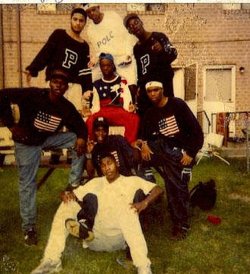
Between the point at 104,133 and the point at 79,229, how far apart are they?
836 mm

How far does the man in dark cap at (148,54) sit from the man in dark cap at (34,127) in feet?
2.33

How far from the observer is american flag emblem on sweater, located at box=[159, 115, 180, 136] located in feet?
11.4

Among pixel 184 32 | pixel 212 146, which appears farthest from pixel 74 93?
pixel 212 146

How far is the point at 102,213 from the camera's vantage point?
3107mm

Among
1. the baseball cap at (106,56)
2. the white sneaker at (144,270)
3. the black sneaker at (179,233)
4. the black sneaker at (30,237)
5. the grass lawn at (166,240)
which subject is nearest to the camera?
the white sneaker at (144,270)

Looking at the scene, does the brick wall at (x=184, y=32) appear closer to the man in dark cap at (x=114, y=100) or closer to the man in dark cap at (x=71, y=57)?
the man in dark cap at (x=71, y=57)

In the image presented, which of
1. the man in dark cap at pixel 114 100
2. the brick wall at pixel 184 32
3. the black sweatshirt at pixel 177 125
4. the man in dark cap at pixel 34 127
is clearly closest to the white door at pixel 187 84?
the brick wall at pixel 184 32

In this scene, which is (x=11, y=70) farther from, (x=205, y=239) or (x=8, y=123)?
(x=205, y=239)

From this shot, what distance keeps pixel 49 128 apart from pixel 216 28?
67.9 inches

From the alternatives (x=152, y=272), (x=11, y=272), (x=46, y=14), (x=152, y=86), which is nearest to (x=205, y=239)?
(x=152, y=272)

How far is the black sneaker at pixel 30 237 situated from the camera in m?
3.42

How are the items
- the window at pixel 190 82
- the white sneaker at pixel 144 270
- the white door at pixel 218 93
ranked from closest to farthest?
the white sneaker at pixel 144 270, the window at pixel 190 82, the white door at pixel 218 93

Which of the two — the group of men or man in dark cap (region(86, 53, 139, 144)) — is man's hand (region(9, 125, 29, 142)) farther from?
man in dark cap (region(86, 53, 139, 144))

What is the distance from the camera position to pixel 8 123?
331 cm
